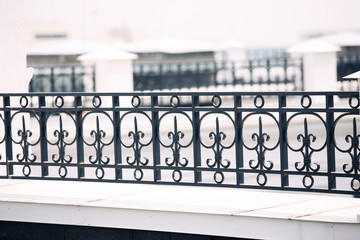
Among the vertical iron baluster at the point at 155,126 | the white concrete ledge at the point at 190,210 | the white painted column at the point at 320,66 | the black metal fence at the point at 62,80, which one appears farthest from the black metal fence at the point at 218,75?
the vertical iron baluster at the point at 155,126

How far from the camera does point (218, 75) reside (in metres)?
23.2

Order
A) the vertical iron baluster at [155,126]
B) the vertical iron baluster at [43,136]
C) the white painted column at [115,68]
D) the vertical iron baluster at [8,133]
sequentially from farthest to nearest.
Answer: the white painted column at [115,68]
the vertical iron baluster at [8,133]
the vertical iron baluster at [43,136]
the vertical iron baluster at [155,126]

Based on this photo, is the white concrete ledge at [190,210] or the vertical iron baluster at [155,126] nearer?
the white concrete ledge at [190,210]

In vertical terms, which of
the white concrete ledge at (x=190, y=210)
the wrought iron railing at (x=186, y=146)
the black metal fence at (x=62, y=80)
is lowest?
the white concrete ledge at (x=190, y=210)

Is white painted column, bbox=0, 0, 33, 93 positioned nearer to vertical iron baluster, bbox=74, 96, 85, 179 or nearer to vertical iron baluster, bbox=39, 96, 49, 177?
vertical iron baluster, bbox=39, 96, 49, 177

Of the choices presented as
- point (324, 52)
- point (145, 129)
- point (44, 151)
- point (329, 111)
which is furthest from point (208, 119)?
point (329, 111)

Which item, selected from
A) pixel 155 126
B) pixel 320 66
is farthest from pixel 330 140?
pixel 320 66

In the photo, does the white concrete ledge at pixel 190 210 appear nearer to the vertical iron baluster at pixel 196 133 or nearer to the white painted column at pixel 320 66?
the vertical iron baluster at pixel 196 133

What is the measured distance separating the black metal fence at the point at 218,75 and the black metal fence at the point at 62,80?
1.61m

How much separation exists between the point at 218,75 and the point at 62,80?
500 cm

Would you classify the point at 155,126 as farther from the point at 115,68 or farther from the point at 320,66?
the point at 320,66

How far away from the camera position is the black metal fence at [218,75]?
21.6m

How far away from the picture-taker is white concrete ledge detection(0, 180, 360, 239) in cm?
599

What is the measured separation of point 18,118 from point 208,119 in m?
8.33
